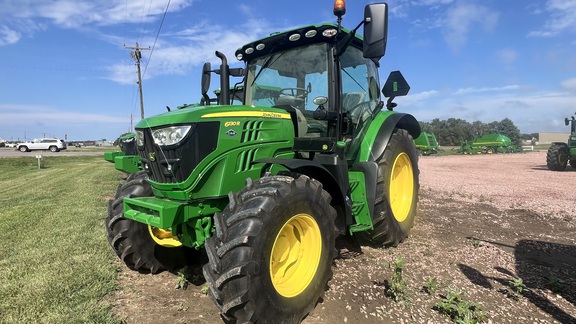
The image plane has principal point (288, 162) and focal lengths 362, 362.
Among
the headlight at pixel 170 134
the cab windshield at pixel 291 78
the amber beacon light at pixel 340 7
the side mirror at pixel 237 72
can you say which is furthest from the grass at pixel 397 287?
the side mirror at pixel 237 72

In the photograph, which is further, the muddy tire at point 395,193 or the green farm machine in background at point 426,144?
the green farm machine in background at point 426,144

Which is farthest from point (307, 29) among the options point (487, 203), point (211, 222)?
point (487, 203)

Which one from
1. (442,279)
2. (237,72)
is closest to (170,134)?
(237,72)

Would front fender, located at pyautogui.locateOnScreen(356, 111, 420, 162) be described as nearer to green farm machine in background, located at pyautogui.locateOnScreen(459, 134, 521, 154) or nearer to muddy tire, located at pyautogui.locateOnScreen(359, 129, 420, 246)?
muddy tire, located at pyautogui.locateOnScreen(359, 129, 420, 246)

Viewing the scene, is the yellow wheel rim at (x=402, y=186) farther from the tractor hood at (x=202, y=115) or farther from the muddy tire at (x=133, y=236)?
the muddy tire at (x=133, y=236)

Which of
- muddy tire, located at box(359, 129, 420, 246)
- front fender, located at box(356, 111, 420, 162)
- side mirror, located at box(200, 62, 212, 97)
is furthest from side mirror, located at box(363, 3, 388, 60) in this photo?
side mirror, located at box(200, 62, 212, 97)

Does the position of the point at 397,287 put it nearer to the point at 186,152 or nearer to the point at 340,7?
the point at 186,152

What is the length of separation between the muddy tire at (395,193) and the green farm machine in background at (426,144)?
2179 centimetres

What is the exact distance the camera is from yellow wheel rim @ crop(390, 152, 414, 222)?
485 centimetres

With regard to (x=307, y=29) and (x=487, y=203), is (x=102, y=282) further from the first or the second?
(x=487, y=203)

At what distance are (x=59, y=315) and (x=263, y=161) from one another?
196 centimetres

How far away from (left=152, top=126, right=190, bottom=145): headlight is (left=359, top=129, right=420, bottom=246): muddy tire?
2.22m

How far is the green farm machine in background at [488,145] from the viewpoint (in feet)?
99.0

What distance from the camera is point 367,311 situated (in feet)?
A: 9.69
